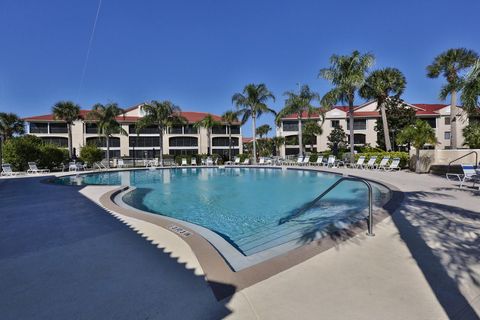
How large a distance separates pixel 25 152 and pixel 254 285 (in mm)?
26270

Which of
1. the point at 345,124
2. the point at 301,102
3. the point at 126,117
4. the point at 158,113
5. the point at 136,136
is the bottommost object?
the point at 136,136

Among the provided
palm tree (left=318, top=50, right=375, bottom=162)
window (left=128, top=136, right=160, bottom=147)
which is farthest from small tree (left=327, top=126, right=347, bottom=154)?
window (left=128, top=136, right=160, bottom=147)

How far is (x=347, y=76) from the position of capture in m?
21.8

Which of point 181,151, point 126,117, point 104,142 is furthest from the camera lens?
point 181,151

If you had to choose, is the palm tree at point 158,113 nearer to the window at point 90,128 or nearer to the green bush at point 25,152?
the green bush at point 25,152

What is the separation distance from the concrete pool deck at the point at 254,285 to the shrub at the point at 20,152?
2152 centimetres

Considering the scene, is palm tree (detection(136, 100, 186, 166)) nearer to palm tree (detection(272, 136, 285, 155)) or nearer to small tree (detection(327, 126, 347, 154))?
palm tree (detection(272, 136, 285, 155))

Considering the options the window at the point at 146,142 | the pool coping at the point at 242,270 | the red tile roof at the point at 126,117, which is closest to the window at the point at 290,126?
the red tile roof at the point at 126,117

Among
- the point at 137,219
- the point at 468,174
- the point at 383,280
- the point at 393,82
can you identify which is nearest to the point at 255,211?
the point at 137,219

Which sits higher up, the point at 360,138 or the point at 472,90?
the point at 360,138

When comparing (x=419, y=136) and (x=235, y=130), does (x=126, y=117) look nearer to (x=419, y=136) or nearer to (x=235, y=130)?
(x=235, y=130)

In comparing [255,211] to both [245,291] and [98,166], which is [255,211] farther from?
[98,166]

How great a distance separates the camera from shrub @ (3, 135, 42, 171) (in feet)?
71.1

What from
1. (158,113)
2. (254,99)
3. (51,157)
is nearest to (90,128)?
(158,113)
